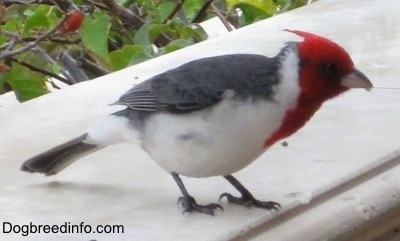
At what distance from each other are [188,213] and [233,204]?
3.6 inches

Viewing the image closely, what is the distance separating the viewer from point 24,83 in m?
2.79

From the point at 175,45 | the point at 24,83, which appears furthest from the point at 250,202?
the point at 175,45

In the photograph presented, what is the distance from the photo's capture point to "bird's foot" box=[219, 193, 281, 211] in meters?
1.79

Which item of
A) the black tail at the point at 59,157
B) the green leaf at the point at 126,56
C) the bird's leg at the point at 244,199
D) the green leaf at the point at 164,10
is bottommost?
the green leaf at the point at 164,10

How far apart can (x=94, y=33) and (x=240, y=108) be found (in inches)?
46.9

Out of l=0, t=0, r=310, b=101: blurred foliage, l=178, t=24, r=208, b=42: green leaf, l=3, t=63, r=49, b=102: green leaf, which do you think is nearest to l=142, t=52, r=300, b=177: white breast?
l=0, t=0, r=310, b=101: blurred foliage

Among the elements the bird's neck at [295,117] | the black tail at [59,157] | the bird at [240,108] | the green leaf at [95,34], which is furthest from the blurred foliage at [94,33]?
the bird's neck at [295,117]

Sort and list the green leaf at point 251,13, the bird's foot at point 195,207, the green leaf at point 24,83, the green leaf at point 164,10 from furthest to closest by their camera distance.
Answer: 1. the green leaf at point 251,13
2. the green leaf at point 164,10
3. the green leaf at point 24,83
4. the bird's foot at point 195,207

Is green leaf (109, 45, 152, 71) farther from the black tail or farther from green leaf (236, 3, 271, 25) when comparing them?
the black tail

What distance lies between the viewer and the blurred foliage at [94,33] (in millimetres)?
2816

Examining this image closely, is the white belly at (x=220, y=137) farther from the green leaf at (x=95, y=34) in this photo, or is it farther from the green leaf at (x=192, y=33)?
the green leaf at (x=192, y=33)

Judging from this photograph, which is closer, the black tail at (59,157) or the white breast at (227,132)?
the white breast at (227,132)

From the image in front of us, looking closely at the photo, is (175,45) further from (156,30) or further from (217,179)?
(217,179)

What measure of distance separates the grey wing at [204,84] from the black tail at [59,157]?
13 cm
